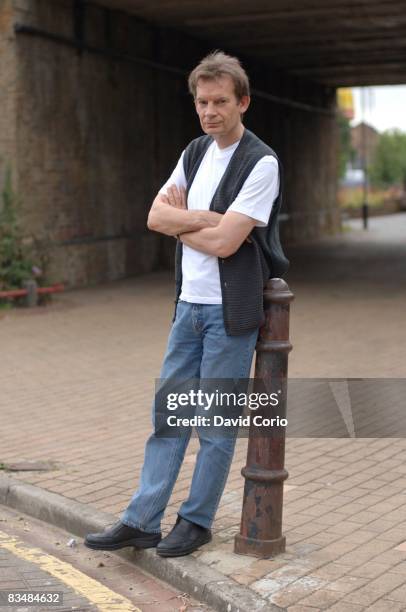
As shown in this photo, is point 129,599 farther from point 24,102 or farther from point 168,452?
point 24,102

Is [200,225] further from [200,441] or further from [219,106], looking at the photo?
[200,441]

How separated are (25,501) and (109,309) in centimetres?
833

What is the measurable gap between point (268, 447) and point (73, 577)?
0.97 metres

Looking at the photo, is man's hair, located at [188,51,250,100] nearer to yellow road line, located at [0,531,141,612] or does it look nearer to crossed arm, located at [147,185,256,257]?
crossed arm, located at [147,185,256,257]

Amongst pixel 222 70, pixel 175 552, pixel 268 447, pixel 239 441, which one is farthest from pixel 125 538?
pixel 239 441

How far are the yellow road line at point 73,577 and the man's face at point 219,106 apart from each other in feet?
6.23

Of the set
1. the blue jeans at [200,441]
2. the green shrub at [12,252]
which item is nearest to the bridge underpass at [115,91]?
the green shrub at [12,252]

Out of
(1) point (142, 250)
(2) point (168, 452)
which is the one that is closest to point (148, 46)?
(1) point (142, 250)

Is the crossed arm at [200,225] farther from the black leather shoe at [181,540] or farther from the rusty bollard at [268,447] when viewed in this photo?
the black leather shoe at [181,540]

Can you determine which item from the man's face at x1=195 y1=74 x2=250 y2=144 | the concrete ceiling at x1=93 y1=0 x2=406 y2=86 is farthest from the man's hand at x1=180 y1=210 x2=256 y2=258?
the concrete ceiling at x1=93 y1=0 x2=406 y2=86

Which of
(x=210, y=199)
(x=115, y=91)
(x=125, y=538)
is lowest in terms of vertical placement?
(x=125, y=538)

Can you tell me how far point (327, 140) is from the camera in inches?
1206

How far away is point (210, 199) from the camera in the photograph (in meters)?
4.52

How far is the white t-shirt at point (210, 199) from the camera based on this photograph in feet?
14.4
